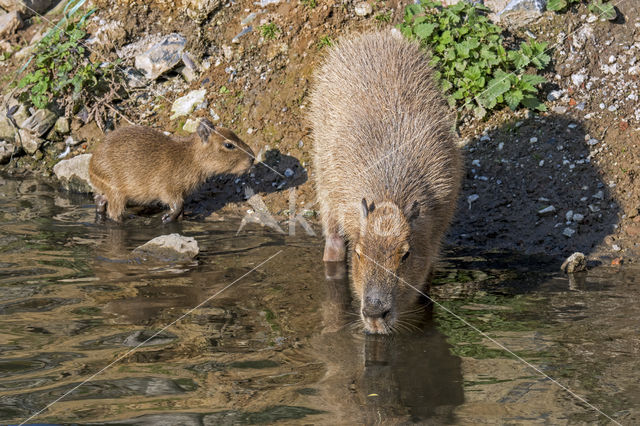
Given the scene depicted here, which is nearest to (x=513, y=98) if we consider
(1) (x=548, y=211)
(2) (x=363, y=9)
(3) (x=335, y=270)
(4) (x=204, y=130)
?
(1) (x=548, y=211)

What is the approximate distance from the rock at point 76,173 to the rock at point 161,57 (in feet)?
4.63

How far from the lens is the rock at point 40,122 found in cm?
918

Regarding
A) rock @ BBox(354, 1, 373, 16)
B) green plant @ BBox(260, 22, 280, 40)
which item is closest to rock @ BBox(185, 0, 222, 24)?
green plant @ BBox(260, 22, 280, 40)

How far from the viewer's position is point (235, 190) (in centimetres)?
839

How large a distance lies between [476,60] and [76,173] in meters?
4.62

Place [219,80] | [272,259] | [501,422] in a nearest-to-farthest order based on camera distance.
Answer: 1. [501,422]
2. [272,259]
3. [219,80]

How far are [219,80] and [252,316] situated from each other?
15.2ft

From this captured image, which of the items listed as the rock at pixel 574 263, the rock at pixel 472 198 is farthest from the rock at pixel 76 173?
the rock at pixel 574 263

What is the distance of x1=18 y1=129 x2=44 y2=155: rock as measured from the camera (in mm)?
9219

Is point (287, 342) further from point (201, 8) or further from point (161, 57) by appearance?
point (201, 8)

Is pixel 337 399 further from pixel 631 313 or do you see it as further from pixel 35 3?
pixel 35 3

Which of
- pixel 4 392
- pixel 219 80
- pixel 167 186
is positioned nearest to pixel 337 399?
pixel 4 392

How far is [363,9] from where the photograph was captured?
8688mm

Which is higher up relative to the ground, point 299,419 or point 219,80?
point 219,80
